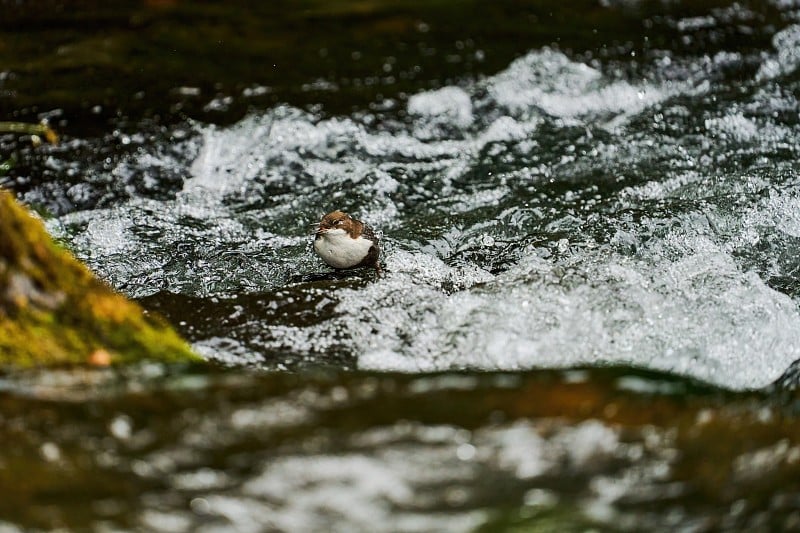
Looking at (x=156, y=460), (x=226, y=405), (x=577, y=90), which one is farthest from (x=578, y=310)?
(x=577, y=90)

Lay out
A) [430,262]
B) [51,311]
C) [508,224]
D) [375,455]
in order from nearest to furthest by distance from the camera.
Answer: [375,455]
[51,311]
[430,262]
[508,224]

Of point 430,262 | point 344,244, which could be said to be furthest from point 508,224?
point 344,244

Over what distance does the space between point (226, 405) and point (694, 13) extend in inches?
280

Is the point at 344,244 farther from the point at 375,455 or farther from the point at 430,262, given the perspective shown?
the point at 375,455

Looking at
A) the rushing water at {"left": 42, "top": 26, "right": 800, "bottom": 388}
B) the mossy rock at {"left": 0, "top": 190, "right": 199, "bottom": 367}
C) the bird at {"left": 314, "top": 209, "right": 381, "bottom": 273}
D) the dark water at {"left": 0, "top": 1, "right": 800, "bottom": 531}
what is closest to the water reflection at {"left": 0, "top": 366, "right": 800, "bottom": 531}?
the dark water at {"left": 0, "top": 1, "right": 800, "bottom": 531}

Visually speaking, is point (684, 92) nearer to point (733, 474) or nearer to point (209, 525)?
point (733, 474)

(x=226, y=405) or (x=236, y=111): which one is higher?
(x=236, y=111)

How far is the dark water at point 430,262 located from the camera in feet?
6.71

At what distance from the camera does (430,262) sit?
4457 millimetres

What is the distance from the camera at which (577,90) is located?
Answer: 668 centimetres

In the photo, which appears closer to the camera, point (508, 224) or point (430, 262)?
point (430, 262)

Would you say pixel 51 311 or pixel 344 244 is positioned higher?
pixel 344 244

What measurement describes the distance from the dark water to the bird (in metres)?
0.18

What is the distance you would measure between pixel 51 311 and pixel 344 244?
6.70ft
